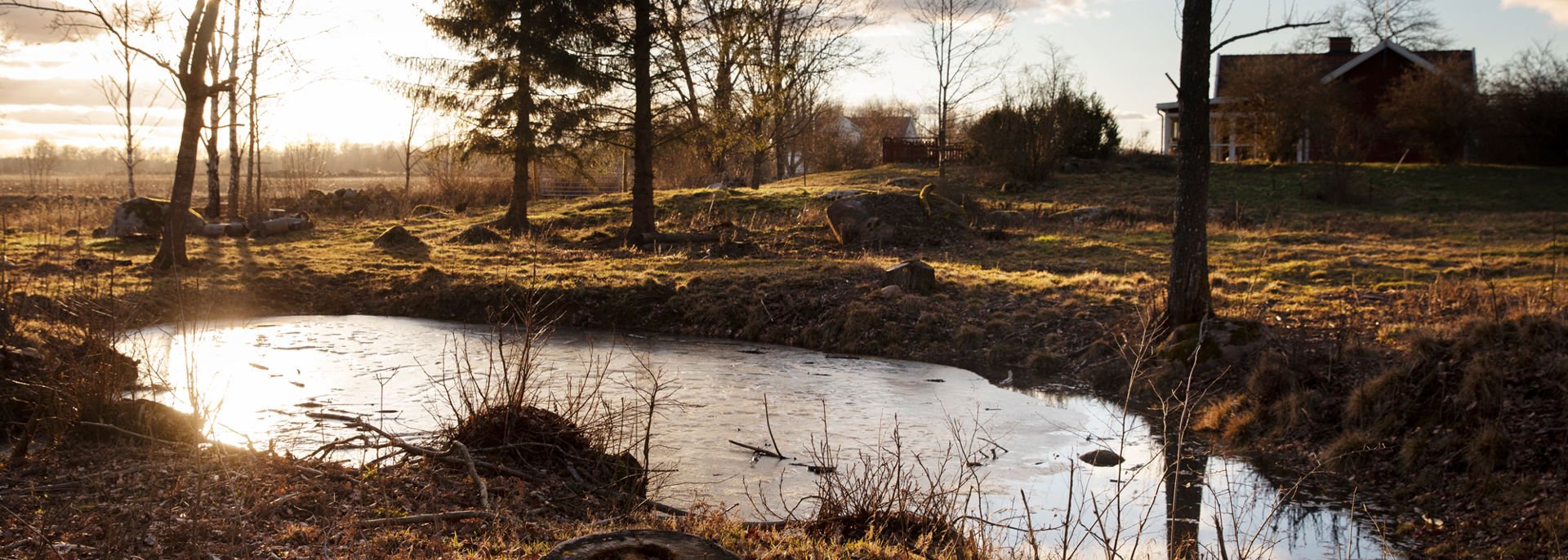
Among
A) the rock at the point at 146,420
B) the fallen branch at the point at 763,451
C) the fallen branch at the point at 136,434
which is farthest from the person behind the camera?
the fallen branch at the point at 763,451

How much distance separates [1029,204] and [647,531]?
23.3 meters

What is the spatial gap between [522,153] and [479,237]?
7.26 ft

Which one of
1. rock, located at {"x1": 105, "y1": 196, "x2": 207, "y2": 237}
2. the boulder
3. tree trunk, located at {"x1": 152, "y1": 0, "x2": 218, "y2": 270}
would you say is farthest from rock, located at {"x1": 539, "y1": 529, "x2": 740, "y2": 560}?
rock, located at {"x1": 105, "y1": 196, "x2": 207, "y2": 237}

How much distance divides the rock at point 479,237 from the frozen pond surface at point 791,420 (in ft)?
27.4

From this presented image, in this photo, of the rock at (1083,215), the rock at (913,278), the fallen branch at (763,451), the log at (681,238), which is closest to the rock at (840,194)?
the log at (681,238)

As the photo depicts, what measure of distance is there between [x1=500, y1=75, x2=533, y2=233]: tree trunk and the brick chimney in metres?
34.4

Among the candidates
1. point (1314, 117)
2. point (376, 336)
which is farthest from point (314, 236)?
point (1314, 117)

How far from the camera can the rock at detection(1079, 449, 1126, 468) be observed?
803 cm

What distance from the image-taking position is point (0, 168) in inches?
3415

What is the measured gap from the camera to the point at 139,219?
20078 millimetres

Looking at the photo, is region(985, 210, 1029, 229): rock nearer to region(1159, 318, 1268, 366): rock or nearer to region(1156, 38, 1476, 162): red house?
region(1156, 38, 1476, 162): red house

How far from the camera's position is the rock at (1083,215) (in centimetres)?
2375

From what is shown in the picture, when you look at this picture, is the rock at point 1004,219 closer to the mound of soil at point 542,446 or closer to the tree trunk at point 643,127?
the tree trunk at point 643,127

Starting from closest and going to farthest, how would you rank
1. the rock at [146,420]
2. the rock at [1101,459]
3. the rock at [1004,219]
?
the rock at [146,420], the rock at [1101,459], the rock at [1004,219]
